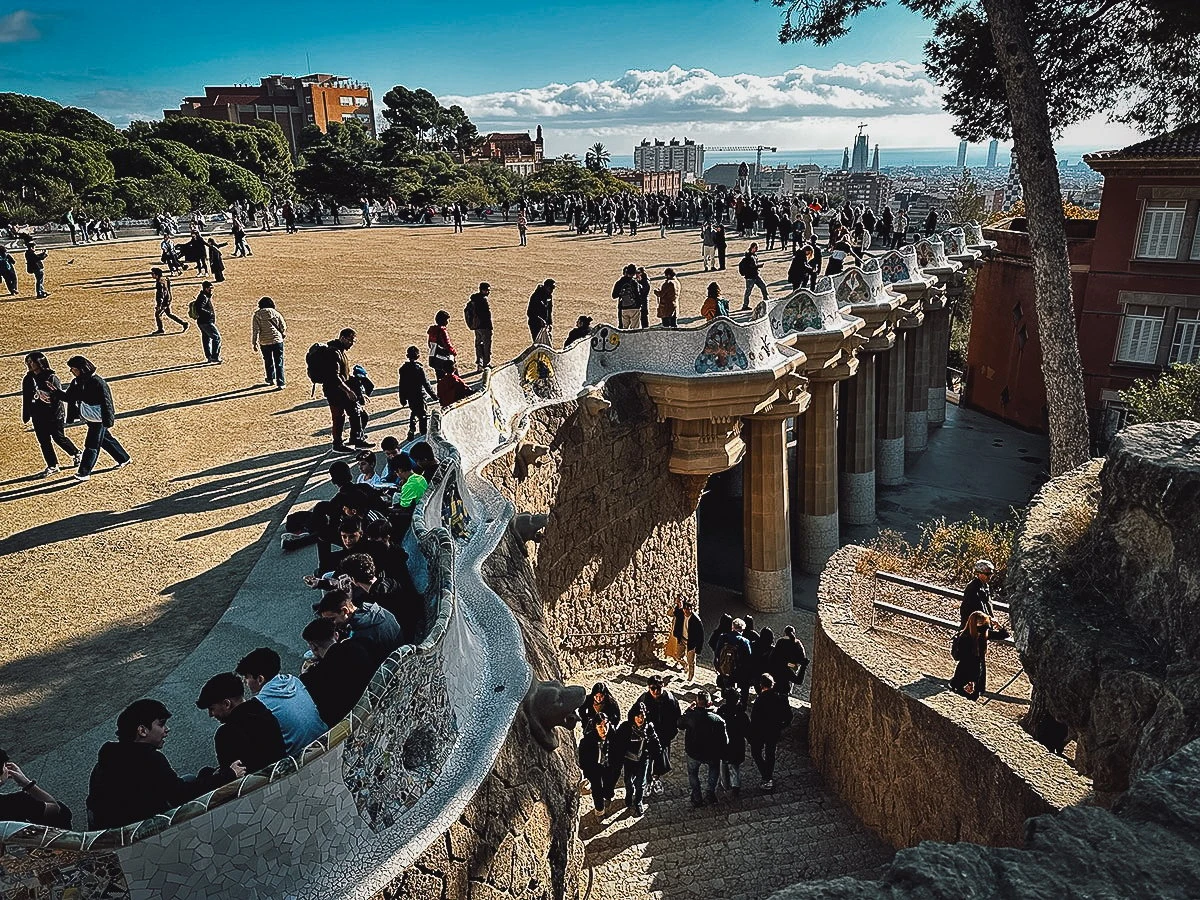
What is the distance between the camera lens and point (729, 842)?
7145mm

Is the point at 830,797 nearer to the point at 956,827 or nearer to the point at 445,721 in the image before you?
the point at 956,827

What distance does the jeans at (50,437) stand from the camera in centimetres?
909

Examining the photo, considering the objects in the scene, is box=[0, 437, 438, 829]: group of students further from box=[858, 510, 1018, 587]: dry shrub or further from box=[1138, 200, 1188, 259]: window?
box=[1138, 200, 1188, 259]: window

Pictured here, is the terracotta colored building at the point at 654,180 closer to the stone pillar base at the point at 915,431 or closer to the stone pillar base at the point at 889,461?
the stone pillar base at the point at 915,431

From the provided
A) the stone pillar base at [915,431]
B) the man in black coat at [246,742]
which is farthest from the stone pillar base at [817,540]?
the man in black coat at [246,742]

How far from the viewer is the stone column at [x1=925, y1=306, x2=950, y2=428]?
23644 millimetres

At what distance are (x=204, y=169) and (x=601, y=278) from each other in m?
29.3

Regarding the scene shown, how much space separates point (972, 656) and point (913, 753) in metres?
1.03

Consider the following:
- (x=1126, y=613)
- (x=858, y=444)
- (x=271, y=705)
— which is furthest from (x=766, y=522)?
(x=271, y=705)

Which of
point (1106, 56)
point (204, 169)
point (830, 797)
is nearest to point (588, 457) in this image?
point (830, 797)

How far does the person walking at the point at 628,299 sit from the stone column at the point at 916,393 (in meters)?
10.4

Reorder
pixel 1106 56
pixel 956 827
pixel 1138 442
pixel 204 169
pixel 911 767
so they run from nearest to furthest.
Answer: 1. pixel 1138 442
2. pixel 956 827
3. pixel 911 767
4. pixel 1106 56
5. pixel 204 169

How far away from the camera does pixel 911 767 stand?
24.4 feet

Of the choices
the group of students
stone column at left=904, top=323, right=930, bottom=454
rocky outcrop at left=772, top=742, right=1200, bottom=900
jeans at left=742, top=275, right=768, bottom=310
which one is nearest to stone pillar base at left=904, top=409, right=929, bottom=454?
stone column at left=904, top=323, right=930, bottom=454
